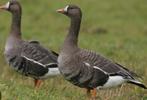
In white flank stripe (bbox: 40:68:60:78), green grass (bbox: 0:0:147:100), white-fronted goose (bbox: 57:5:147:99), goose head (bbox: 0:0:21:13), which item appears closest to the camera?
white-fronted goose (bbox: 57:5:147:99)

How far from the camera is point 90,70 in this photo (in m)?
11.4

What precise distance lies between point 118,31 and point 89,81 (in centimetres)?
1493

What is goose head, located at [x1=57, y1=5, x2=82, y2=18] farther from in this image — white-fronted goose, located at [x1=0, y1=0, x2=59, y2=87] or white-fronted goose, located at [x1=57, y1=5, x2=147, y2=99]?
white-fronted goose, located at [x1=0, y1=0, x2=59, y2=87]

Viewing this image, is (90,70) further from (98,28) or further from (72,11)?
(98,28)

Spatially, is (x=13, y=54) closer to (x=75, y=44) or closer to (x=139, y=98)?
(x=75, y=44)

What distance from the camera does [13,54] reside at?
12539 millimetres

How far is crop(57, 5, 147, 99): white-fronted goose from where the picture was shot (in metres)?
11.4

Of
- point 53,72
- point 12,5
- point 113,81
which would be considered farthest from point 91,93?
point 12,5

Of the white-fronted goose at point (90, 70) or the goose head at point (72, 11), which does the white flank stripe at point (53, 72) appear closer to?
the white-fronted goose at point (90, 70)

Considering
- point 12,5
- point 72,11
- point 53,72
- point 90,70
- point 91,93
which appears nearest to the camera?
point 90,70

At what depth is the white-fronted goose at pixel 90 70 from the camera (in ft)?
37.4

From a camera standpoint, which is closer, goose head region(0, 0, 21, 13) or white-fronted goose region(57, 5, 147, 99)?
white-fronted goose region(57, 5, 147, 99)

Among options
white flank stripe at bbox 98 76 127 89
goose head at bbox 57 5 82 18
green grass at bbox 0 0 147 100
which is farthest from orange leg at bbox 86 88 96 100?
green grass at bbox 0 0 147 100

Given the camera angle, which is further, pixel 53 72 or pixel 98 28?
pixel 98 28
